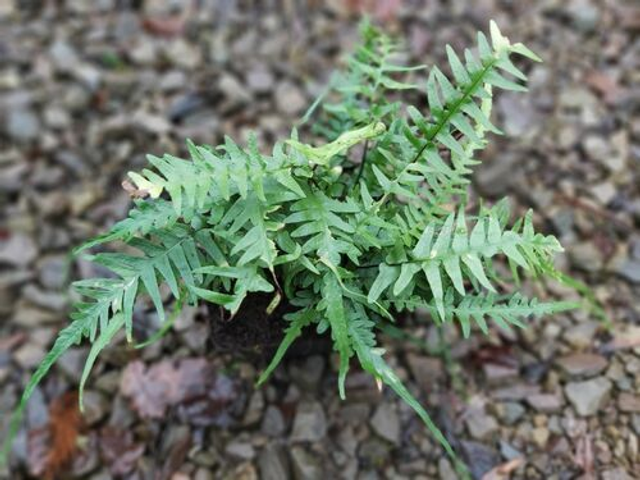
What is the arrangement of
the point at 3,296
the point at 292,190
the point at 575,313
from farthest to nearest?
the point at 3,296 < the point at 575,313 < the point at 292,190

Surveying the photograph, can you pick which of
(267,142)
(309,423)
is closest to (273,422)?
(309,423)

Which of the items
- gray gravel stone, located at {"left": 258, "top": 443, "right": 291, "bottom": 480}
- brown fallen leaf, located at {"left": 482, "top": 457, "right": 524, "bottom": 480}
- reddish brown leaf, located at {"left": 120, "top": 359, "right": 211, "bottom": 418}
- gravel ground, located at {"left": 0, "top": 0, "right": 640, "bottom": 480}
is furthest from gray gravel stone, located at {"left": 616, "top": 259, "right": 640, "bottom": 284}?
reddish brown leaf, located at {"left": 120, "top": 359, "right": 211, "bottom": 418}

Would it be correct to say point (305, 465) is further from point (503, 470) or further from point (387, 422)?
point (503, 470)

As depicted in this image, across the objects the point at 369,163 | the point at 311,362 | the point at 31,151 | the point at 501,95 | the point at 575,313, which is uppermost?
the point at 369,163

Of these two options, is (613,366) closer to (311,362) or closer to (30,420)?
(311,362)

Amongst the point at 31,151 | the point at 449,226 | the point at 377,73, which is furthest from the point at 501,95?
the point at 31,151

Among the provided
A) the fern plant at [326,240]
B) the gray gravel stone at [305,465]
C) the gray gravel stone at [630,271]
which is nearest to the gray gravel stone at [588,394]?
the gray gravel stone at [630,271]

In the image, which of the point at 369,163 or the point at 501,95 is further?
the point at 501,95
